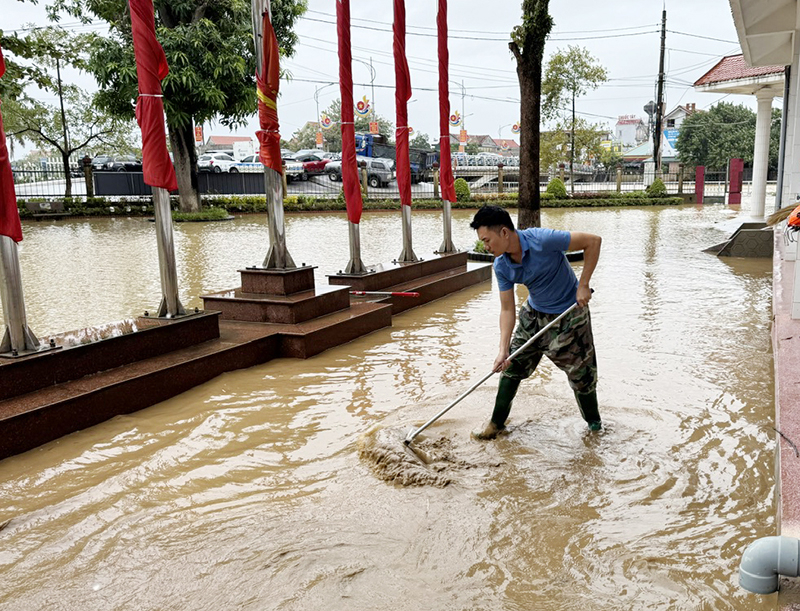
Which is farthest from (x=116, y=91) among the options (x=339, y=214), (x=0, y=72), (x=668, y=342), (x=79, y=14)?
(x=668, y=342)

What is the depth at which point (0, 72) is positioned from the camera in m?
4.57

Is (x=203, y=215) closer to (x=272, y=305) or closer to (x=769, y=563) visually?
(x=272, y=305)

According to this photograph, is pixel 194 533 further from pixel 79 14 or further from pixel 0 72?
pixel 79 14

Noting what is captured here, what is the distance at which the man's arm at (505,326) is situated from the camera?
406 cm

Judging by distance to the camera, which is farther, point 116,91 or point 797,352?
point 116,91

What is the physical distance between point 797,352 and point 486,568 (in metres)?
3.24

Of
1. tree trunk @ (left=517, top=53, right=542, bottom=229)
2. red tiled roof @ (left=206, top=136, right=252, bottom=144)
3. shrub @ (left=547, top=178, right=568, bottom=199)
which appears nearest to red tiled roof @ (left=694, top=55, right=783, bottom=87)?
tree trunk @ (left=517, top=53, right=542, bottom=229)

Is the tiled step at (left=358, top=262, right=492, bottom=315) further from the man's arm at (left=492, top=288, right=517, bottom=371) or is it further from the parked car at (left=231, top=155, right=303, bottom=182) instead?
the parked car at (left=231, top=155, right=303, bottom=182)

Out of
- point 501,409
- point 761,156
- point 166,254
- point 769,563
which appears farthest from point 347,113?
point 761,156

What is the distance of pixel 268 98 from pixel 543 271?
164 inches

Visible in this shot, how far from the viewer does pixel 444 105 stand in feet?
35.5

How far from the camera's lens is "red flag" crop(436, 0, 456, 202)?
1060 cm

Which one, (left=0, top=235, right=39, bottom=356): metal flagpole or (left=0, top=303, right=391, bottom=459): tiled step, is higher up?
(left=0, top=235, right=39, bottom=356): metal flagpole

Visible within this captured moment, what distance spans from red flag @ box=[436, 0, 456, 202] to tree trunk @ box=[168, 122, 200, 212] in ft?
43.6
